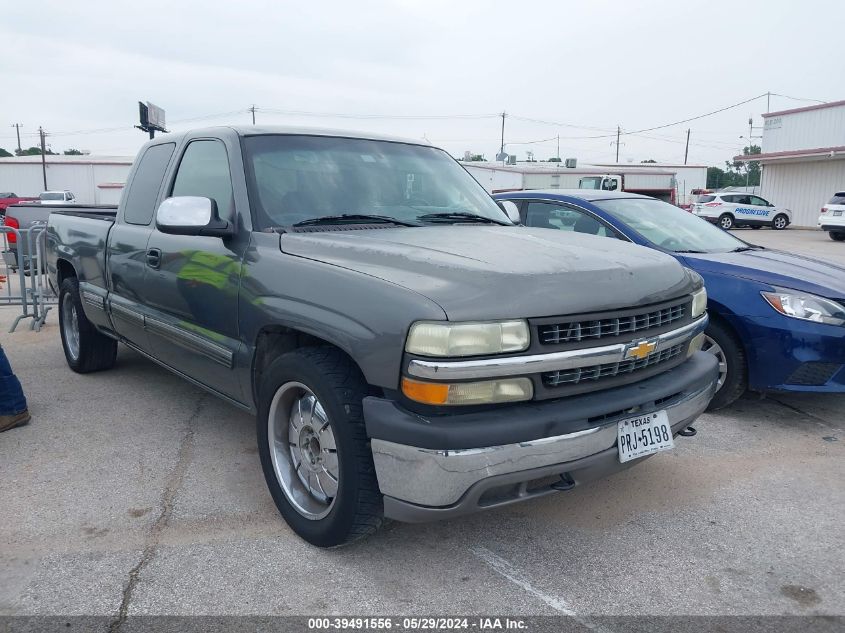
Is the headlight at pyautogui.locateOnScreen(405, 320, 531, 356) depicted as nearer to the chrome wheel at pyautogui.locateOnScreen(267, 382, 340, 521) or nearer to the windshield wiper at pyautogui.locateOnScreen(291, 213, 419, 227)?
the chrome wheel at pyautogui.locateOnScreen(267, 382, 340, 521)

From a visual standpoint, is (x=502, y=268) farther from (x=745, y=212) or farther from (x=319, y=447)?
(x=745, y=212)

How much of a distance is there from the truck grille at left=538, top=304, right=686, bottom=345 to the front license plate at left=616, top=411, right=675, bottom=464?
35 centimetres

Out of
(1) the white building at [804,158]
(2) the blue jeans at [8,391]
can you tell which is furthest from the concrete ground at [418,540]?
(1) the white building at [804,158]

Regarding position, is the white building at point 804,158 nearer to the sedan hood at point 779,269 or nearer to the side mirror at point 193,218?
the sedan hood at point 779,269

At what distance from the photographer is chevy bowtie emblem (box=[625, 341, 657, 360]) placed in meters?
2.73

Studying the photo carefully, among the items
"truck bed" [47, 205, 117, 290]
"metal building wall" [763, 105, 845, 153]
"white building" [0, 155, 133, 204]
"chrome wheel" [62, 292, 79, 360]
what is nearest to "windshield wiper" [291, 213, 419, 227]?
"truck bed" [47, 205, 117, 290]

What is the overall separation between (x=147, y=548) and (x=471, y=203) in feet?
8.27

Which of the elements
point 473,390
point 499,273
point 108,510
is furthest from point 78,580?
point 499,273

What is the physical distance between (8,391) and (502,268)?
3.48 meters

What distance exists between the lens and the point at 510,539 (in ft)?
10.2

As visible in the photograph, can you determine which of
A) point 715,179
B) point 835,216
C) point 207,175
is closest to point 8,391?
point 207,175

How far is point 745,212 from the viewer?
30703 mm

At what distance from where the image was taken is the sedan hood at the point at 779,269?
176 inches

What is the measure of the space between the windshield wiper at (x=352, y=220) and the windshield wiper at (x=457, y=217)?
165 mm
